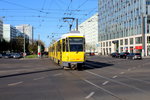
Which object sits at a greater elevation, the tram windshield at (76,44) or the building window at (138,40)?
the building window at (138,40)

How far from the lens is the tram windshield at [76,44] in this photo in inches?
898

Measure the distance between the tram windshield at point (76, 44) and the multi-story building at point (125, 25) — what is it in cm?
5029

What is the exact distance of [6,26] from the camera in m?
179

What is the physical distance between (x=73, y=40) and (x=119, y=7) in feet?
207

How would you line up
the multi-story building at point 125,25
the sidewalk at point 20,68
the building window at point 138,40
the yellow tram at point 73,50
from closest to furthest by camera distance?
1. the sidewalk at point 20,68
2. the yellow tram at point 73,50
3. the multi-story building at point 125,25
4. the building window at point 138,40

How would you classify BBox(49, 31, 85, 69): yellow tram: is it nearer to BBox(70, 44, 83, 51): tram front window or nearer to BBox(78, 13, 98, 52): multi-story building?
BBox(70, 44, 83, 51): tram front window

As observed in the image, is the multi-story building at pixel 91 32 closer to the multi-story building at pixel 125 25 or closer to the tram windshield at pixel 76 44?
the multi-story building at pixel 125 25

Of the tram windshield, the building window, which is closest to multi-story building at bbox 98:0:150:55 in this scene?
the building window

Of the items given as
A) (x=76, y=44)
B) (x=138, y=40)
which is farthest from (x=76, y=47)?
(x=138, y=40)

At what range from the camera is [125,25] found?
81.2 meters

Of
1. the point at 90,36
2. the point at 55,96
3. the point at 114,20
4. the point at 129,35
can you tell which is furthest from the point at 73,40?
the point at 90,36

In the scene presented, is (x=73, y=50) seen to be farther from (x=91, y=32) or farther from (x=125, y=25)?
(x=91, y=32)

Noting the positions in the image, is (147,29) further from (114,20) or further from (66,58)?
(66,58)

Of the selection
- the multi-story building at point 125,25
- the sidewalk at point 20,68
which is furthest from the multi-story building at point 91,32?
the sidewalk at point 20,68
